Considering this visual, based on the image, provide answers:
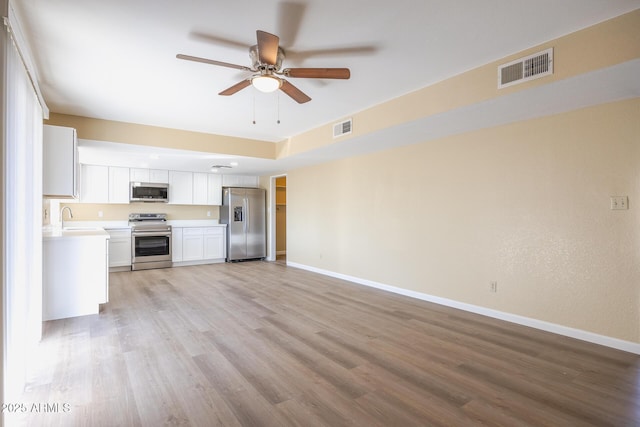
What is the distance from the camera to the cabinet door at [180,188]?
724cm

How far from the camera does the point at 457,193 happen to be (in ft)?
13.3

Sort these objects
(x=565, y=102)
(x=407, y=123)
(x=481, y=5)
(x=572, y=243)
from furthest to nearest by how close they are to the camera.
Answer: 1. (x=407, y=123)
2. (x=572, y=243)
3. (x=565, y=102)
4. (x=481, y=5)

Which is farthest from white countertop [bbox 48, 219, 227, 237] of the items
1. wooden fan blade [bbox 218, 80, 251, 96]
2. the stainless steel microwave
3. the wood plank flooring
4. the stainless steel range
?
wooden fan blade [bbox 218, 80, 251, 96]

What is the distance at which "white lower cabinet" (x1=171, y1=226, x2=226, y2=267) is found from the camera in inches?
282

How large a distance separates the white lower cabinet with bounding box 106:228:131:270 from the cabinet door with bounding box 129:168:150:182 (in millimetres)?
1116

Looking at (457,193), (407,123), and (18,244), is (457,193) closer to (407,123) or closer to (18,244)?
(407,123)

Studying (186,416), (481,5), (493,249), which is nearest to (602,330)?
(493,249)

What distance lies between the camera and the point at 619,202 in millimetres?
2826

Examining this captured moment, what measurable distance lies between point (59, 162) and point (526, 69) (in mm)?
4680

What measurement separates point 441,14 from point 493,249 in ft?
8.72

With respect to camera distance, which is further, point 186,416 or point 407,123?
point 407,123

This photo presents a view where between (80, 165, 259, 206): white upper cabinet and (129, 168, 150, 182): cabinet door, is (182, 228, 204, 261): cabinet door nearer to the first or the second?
Answer: (80, 165, 259, 206): white upper cabinet

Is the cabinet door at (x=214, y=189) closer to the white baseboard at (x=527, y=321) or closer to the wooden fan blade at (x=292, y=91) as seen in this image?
the white baseboard at (x=527, y=321)

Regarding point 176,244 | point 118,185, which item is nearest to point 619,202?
point 176,244
